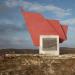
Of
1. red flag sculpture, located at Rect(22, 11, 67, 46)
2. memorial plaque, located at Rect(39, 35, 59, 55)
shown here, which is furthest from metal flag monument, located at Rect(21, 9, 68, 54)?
memorial plaque, located at Rect(39, 35, 59, 55)

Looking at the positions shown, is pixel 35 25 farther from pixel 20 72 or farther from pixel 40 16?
pixel 20 72

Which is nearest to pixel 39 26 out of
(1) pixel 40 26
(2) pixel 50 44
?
(1) pixel 40 26

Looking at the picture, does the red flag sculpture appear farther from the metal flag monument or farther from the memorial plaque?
the memorial plaque

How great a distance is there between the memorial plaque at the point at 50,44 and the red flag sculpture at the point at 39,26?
115 inches

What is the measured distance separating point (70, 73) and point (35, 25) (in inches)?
920

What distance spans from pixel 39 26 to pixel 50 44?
18.7 ft

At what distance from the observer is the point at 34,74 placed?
2423 cm

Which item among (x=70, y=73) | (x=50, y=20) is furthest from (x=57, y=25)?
(x=70, y=73)

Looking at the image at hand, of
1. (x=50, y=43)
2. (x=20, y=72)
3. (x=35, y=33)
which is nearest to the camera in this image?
(x=20, y=72)

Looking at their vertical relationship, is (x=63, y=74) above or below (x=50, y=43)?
below

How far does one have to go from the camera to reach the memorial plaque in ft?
140

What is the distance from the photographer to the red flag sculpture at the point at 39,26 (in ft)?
154

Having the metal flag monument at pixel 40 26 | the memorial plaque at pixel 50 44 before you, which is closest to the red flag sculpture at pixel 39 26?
the metal flag monument at pixel 40 26

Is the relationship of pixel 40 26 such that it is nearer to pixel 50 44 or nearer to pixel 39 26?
pixel 39 26
